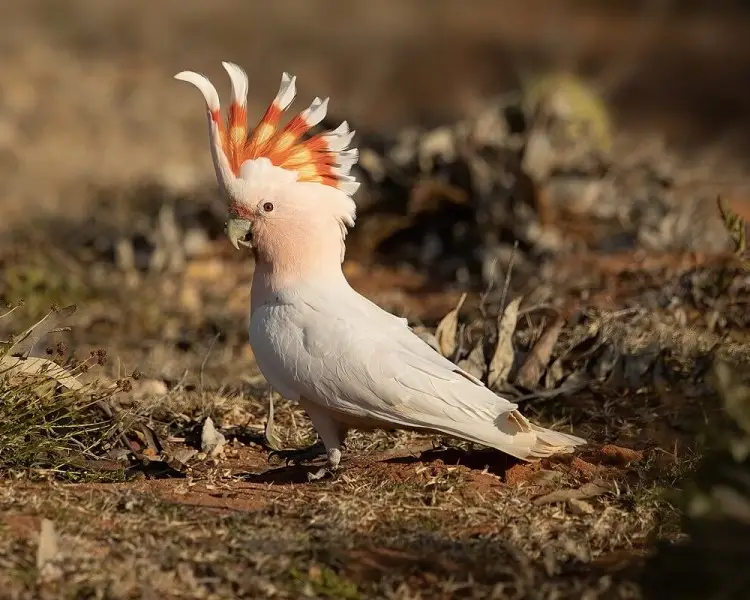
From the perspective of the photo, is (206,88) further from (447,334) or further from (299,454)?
(447,334)

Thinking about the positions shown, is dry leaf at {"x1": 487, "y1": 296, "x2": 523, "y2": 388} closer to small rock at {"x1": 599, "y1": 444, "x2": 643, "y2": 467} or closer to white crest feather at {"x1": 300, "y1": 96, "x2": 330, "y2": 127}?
small rock at {"x1": 599, "y1": 444, "x2": 643, "y2": 467}

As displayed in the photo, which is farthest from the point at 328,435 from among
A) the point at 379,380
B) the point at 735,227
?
the point at 735,227

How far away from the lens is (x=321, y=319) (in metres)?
3.97

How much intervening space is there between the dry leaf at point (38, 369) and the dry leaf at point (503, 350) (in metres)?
1.83

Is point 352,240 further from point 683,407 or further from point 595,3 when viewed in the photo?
point 595,3

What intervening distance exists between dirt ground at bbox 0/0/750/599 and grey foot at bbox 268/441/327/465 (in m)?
0.12

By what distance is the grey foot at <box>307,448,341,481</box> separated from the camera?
160 inches

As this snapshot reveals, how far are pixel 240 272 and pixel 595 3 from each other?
16.6 meters

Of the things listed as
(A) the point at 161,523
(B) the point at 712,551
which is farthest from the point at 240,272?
(B) the point at 712,551

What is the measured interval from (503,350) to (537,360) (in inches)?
6.4

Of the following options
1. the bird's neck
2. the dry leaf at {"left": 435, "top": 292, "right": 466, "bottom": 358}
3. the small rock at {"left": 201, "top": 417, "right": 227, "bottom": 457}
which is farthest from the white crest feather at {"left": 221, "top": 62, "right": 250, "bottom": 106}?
the dry leaf at {"left": 435, "top": 292, "right": 466, "bottom": 358}

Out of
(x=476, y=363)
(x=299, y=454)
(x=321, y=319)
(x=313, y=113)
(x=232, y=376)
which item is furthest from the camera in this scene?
(x=232, y=376)

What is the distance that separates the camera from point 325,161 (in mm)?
4180

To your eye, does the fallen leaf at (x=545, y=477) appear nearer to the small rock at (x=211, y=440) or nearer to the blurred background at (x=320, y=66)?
the small rock at (x=211, y=440)
